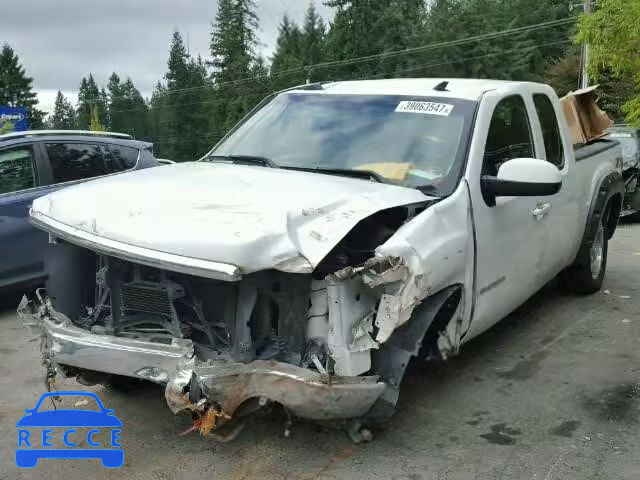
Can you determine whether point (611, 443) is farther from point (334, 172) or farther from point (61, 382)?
point (61, 382)

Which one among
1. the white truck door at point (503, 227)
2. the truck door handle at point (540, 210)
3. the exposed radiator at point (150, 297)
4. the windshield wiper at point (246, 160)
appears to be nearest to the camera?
the exposed radiator at point (150, 297)

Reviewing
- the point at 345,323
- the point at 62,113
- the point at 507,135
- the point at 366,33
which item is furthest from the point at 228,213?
the point at 62,113

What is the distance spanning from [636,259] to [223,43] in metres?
68.5

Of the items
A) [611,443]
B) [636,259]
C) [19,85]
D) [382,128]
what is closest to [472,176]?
[382,128]

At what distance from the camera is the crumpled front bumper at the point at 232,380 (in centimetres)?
309

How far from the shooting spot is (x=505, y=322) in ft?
19.6

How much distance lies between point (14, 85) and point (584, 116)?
90.6 m

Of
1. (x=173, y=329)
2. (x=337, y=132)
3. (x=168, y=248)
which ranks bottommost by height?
(x=173, y=329)

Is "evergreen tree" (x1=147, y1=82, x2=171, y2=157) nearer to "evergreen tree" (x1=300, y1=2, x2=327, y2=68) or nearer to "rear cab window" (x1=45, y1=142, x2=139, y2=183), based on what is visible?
"evergreen tree" (x1=300, y1=2, x2=327, y2=68)

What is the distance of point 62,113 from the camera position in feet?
275

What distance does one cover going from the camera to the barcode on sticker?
447 cm

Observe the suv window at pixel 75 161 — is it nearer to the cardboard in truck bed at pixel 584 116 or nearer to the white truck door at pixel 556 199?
the white truck door at pixel 556 199

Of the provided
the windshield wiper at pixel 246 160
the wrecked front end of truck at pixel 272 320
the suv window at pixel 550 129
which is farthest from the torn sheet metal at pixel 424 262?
the suv window at pixel 550 129

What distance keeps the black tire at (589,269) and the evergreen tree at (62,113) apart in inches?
3046
